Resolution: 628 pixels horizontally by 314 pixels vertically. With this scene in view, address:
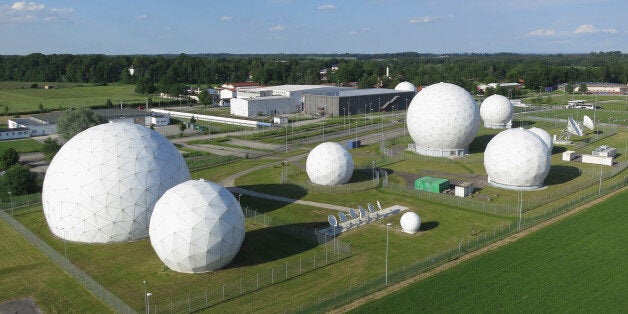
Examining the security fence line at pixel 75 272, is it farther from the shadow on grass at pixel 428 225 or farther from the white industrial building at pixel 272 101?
the white industrial building at pixel 272 101

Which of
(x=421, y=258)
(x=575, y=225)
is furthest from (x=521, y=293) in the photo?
(x=575, y=225)

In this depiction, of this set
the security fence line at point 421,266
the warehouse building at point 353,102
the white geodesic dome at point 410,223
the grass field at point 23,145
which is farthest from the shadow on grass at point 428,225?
the warehouse building at point 353,102

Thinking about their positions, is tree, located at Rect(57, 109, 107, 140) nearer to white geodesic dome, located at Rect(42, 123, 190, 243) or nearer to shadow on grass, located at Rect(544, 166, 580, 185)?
white geodesic dome, located at Rect(42, 123, 190, 243)

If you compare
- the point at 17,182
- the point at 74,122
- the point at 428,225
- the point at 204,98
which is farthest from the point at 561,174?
the point at 204,98

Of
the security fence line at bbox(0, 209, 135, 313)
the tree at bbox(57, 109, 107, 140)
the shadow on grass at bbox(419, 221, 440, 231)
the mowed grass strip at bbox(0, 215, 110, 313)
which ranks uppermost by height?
the tree at bbox(57, 109, 107, 140)

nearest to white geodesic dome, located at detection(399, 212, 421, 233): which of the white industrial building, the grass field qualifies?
the grass field

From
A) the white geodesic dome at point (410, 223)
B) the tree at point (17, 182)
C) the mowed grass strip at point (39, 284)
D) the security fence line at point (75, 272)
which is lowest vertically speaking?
the mowed grass strip at point (39, 284)

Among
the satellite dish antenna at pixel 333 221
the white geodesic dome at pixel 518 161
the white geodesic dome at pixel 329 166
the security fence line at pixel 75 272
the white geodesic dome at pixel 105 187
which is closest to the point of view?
the security fence line at pixel 75 272
